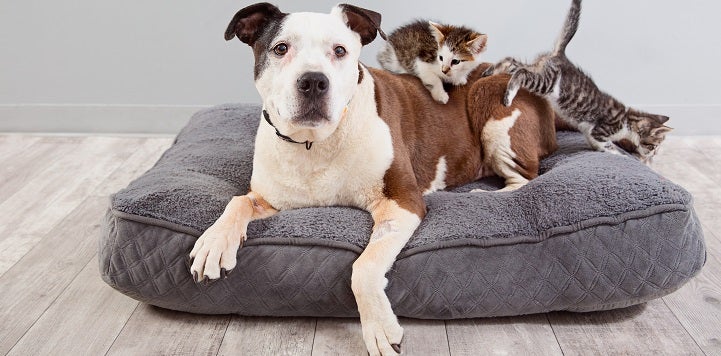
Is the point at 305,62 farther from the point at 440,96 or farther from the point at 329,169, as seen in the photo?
the point at 440,96

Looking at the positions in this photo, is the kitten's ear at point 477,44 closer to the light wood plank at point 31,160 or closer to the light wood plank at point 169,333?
the light wood plank at point 169,333

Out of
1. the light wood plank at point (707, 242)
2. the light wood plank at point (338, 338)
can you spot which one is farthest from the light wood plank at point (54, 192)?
the light wood plank at point (707, 242)

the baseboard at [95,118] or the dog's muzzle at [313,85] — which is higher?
the dog's muzzle at [313,85]

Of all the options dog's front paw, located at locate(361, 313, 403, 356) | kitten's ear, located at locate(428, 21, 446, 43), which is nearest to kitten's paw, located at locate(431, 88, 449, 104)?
kitten's ear, located at locate(428, 21, 446, 43)

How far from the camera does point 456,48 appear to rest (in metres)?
3.13

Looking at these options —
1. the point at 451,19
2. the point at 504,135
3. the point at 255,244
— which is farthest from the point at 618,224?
the point at 451,19

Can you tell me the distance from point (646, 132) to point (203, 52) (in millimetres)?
2523

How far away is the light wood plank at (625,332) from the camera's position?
240cm

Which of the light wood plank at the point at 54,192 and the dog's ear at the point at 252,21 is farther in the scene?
the light wood plank at the point at 54,192

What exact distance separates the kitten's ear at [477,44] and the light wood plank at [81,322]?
158 centimetres

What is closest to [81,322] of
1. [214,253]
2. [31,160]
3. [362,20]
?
[214,253]

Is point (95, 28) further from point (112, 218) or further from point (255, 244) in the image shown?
point (255, 244)

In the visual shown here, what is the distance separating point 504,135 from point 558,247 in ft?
2.69

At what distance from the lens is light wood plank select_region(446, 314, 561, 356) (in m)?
2.40
